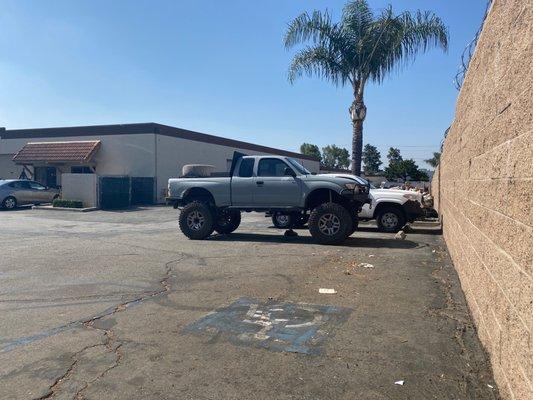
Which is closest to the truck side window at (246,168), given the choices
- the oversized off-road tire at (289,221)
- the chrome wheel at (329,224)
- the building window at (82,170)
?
the chrome wheel at (329,224)

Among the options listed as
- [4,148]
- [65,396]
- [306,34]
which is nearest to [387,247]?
[65,396]

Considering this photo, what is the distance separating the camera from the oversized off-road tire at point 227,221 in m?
13.7

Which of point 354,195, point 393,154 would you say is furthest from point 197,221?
point 393,154

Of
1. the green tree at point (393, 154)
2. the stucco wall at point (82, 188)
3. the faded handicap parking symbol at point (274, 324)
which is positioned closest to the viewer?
the faded handicap parking symbol at point (274, 324)

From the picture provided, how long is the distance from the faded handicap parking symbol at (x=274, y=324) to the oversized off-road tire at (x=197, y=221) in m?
6.66

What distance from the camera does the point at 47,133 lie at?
33531 millimetres

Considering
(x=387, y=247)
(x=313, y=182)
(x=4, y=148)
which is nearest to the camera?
(x=387, y=247)

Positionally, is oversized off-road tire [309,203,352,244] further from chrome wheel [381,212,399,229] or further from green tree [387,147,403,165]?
green tree [387,147,403,165]

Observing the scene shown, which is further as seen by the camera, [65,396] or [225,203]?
[225,203]

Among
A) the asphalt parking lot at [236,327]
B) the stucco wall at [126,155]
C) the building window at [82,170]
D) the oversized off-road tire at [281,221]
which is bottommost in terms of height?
the asphalt parking lot at [236,327]

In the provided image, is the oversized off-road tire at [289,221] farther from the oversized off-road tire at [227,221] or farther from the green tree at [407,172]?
the green tree at [407,172]

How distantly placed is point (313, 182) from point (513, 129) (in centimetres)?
845

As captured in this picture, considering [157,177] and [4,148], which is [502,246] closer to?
[157,177]

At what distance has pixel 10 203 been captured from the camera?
26000mm
